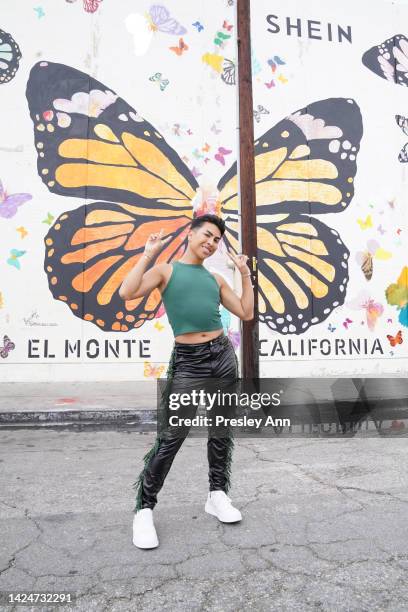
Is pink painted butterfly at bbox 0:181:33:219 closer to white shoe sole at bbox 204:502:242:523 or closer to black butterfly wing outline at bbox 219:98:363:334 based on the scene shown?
black butterfly wing outline at bbox 219:98:363:334

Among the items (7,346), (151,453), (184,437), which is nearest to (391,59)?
(7,346)

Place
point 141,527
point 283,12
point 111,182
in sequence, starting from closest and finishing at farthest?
point 141,527, point 111,182, point 283,12

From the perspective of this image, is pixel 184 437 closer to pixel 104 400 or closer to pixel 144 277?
pixel 144 277

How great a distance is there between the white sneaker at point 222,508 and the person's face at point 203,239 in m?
1.47

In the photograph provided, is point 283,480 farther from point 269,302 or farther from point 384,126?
point 384,126

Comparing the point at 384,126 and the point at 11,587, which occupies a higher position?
the point at 384,126

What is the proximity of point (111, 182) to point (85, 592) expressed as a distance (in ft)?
30.1

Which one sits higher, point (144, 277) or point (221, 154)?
point (221, 154)

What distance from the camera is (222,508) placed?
2.98 m

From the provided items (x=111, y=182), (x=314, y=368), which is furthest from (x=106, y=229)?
(x=314, y=368)

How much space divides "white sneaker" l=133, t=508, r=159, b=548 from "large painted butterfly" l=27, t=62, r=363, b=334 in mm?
7435

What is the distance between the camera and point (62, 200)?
10.1m

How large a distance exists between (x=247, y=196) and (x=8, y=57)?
689cm
